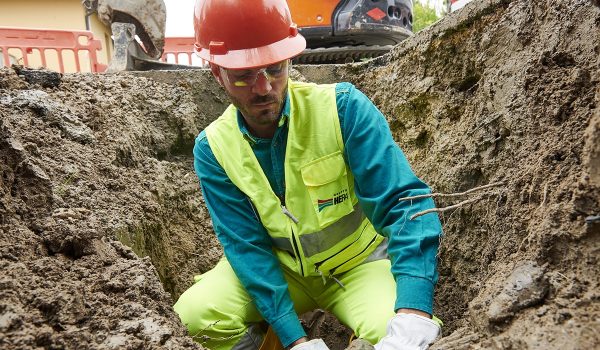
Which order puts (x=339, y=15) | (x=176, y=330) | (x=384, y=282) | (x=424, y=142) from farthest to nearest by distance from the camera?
(x=339, y=15) → (x=424, y=142) → (x=384, y=282) → (x=176, y=330)

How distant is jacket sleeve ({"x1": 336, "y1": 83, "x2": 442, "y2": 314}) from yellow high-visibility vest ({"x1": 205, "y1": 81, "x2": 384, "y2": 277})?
0.09m

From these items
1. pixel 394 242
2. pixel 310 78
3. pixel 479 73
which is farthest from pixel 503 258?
pixel 310 78

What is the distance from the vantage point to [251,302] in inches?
96.7

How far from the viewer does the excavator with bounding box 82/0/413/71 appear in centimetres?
489

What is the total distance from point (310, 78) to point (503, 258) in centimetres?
312

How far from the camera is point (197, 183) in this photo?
12.3 feet

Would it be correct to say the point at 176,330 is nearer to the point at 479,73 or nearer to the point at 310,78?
the point at 479,73

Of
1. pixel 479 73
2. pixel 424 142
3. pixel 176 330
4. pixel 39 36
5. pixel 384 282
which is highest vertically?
pixel 39 36

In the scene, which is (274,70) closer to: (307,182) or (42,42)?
(307,182)

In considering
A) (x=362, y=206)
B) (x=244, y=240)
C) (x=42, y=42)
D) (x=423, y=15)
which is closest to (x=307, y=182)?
(x=362, y=206)

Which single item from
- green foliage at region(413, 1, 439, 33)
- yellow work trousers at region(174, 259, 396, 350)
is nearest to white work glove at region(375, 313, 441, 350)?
yellow work trousers at region(174, 259, 396, 350)

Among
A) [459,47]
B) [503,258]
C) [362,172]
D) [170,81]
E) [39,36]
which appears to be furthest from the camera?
[39,36]

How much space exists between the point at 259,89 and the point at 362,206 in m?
0.71

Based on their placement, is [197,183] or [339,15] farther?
[339,15]
